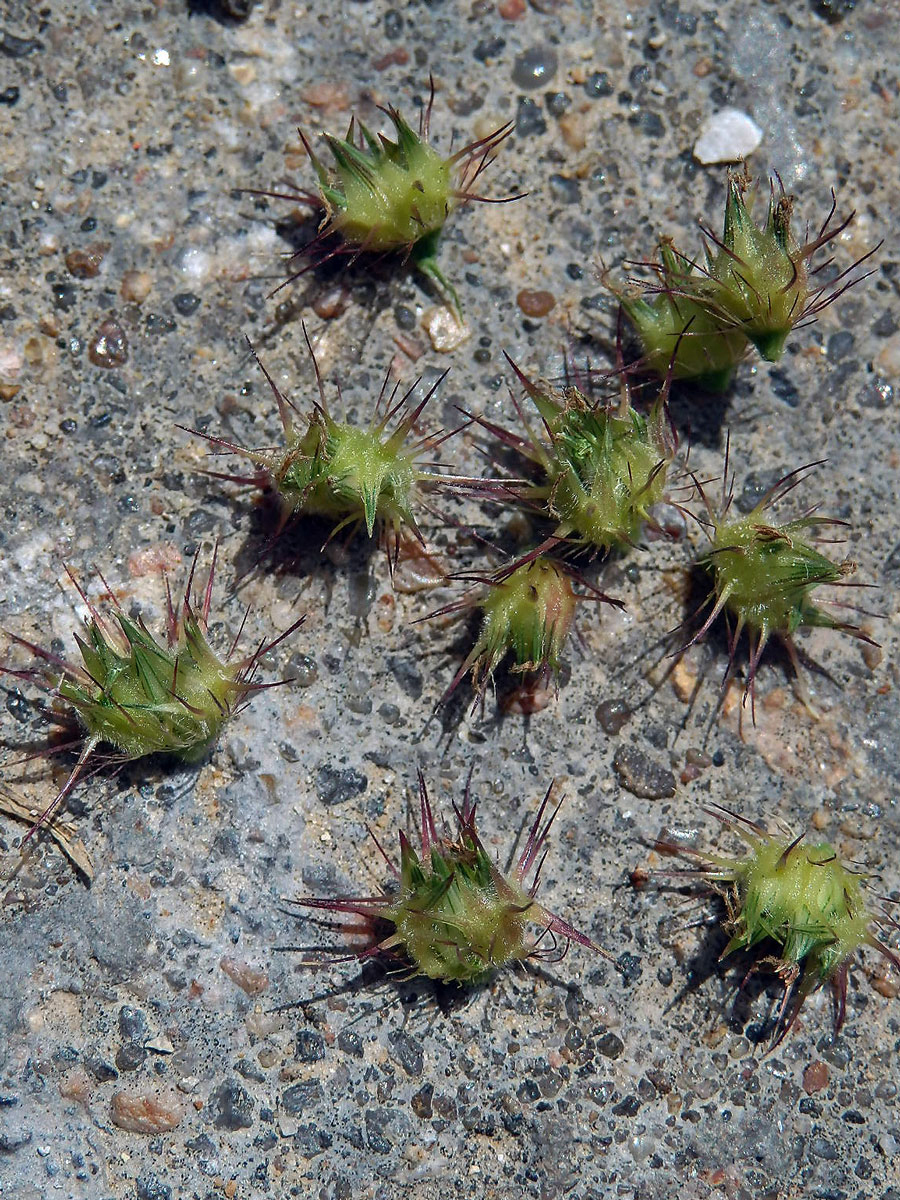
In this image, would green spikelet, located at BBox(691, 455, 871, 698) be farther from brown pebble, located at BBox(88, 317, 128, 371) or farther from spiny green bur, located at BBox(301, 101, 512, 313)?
brown pebble, located at BBox(88, 317, 128, 371)

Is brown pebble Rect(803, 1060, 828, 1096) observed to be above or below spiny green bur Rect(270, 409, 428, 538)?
below

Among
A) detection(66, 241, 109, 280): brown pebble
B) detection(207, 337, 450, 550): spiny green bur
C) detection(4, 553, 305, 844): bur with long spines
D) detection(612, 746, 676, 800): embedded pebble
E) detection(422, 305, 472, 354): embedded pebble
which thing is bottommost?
detection(612, 746, 676, 800): embedded pebble

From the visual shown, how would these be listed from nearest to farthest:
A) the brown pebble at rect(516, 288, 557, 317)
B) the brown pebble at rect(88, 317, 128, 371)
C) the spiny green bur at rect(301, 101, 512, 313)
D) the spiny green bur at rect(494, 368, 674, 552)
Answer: the spiny green bur at rect(494, 368, 674, 552), the spiny green bur at rect(301, 101, 512, 313), the brown pebble at rect(88, 317, 128, 371), the brown pebble at rect(516, 288, 557, 317)

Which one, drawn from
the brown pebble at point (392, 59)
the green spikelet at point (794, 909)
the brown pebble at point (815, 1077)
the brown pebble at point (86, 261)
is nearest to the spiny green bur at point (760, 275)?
the brown pebble at point (392, 59)

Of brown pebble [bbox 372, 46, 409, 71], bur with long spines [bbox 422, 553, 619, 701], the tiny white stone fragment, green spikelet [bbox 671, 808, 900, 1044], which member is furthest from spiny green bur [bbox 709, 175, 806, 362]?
green spikelet [bbox 671, 808, 900, 1044]

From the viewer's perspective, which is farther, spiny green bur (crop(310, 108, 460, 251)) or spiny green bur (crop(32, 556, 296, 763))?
spiny green bur (crop(310, 108, 460, 251))

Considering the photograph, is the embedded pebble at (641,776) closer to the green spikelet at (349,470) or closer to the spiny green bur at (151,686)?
the green spikelet at (349,470)

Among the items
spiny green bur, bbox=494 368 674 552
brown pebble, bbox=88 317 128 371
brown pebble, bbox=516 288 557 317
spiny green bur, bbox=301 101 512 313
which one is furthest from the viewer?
brown pebble, bbox=516 288 557 317
